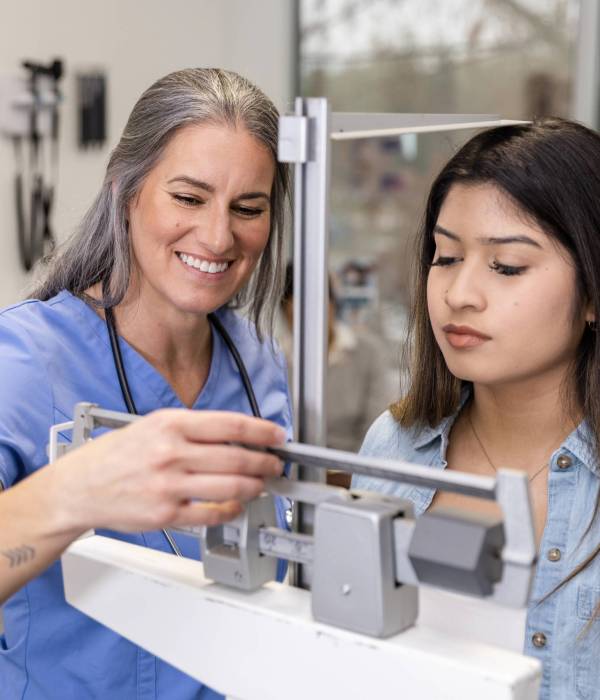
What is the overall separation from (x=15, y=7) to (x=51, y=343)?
1.88 meters

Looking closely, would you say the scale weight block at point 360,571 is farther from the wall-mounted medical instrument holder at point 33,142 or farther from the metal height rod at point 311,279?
the wall-mounted medical instrument holder at point 33,142

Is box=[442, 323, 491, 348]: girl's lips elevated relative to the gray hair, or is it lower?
lower

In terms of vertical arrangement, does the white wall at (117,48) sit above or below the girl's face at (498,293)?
above

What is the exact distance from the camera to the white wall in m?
2.79

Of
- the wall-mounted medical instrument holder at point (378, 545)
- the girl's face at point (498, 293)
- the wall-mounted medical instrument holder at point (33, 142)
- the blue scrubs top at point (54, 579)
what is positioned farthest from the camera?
the wall-mounted medical instrument holder at point (33, 142)

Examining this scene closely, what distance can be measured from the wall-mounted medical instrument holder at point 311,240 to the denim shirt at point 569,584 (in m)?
0.27

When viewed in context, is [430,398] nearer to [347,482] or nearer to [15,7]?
[347,482]

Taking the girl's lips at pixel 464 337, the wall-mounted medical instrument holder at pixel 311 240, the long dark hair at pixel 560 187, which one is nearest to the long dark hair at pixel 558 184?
the long dark hair at pixel 560 187

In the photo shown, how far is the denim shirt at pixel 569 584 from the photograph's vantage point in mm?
1029

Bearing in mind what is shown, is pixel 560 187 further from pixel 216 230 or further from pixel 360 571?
pixel 360 571

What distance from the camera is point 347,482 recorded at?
3.60 ft

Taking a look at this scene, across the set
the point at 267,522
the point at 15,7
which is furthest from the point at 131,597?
the point at 15,7

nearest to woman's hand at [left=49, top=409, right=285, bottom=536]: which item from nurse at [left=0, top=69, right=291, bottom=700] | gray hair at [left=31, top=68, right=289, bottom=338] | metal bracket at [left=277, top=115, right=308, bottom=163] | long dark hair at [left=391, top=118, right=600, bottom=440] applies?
metal bracket at [left=277, top=115, right=308, bottom=163]

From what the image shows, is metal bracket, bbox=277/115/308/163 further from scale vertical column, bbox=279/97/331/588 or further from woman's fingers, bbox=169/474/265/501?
woman's fingers, bbox=169/474/265/501
